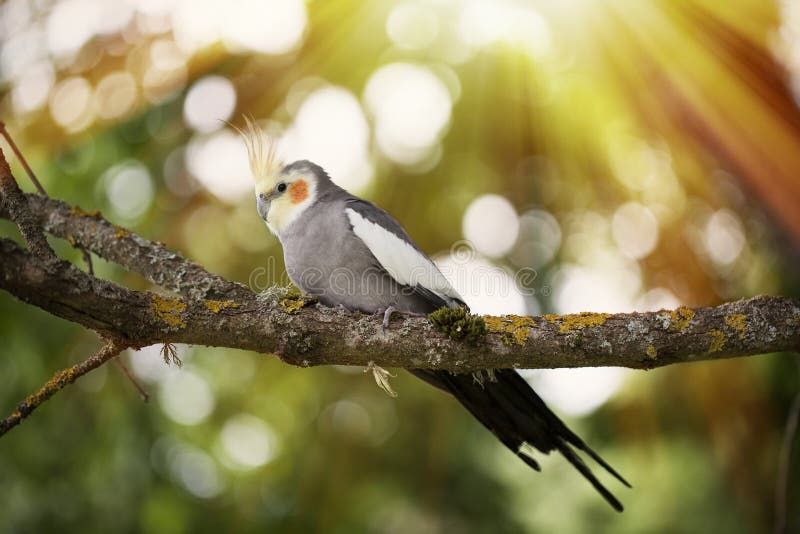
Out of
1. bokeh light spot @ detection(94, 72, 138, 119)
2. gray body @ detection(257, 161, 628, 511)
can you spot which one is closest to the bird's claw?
gray body @ detection(257, 161, 628, 511)

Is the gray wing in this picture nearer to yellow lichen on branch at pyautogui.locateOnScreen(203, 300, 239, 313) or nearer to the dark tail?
the dark tail

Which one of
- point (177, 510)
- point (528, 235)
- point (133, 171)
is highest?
point (528, 235)

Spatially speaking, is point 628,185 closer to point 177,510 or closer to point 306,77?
point 306,77

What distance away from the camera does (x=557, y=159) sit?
531 cm

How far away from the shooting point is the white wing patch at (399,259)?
11.5 feet

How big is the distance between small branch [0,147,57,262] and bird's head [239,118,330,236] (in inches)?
65.1

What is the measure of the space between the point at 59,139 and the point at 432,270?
2.94 m

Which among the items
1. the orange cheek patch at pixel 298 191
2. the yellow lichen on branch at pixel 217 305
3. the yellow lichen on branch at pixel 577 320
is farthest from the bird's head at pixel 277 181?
the yellow lichen on branch at pixel 577 320

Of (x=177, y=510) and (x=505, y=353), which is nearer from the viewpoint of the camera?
(x=505, y=353)

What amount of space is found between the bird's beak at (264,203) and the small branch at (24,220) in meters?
1.70

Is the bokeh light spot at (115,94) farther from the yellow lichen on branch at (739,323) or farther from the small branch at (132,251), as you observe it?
the yellow lichen on branch at (739,323)

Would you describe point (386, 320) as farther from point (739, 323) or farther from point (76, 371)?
point (739, 323)

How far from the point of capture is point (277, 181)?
4094 millimetres

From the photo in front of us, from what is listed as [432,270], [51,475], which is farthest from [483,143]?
[51,475]
